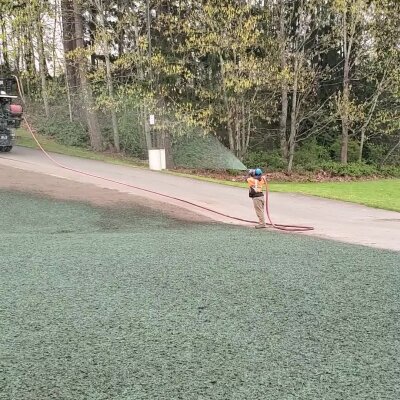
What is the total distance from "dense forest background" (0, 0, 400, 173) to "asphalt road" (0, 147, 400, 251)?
14.6ft

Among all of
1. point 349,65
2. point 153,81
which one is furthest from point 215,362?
point 349,65

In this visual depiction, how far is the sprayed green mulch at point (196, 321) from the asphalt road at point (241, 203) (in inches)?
86.2

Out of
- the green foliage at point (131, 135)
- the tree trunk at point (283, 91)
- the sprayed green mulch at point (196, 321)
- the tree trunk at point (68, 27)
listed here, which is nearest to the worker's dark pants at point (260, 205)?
the sprayed green mulch at point (196, 321)

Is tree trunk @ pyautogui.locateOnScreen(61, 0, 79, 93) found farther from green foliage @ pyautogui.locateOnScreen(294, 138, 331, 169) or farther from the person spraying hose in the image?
the person spraying hose

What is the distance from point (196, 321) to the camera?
4.52 m

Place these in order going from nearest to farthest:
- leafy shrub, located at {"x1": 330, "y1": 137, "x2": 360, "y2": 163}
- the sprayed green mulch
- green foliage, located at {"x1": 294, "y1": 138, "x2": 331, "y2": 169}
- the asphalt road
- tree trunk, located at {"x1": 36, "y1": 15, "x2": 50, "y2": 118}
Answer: the sprayed green mulch, the asphalt road, tree trunk, located at {"x1": 36, "y1": 15, "x2": 50, "y2": 118}, green foliage, located at {"x1": 294, "y1": 138, "x2": 331, "y2": 169}, leafy shrub, located at {"x1": 330, "y1": 137, "x2": 360, "y2": 163}

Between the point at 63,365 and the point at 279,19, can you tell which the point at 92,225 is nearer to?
the point at 63,365

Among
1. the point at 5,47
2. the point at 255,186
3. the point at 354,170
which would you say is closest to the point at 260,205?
the point at 255,186

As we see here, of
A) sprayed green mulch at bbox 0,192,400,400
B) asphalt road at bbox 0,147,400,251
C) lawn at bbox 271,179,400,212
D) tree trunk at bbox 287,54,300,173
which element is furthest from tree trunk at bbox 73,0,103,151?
sprayed green mulch at bbox 0,192,400,400

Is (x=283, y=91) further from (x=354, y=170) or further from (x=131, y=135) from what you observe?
(x=131, y=135)

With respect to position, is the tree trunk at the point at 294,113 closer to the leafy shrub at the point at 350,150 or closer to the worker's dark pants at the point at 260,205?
the leafy shrub at the point at 350,150

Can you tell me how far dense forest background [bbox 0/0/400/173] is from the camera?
68.6ft

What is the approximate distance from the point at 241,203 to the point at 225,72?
9354 mm

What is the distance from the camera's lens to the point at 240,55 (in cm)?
2077
